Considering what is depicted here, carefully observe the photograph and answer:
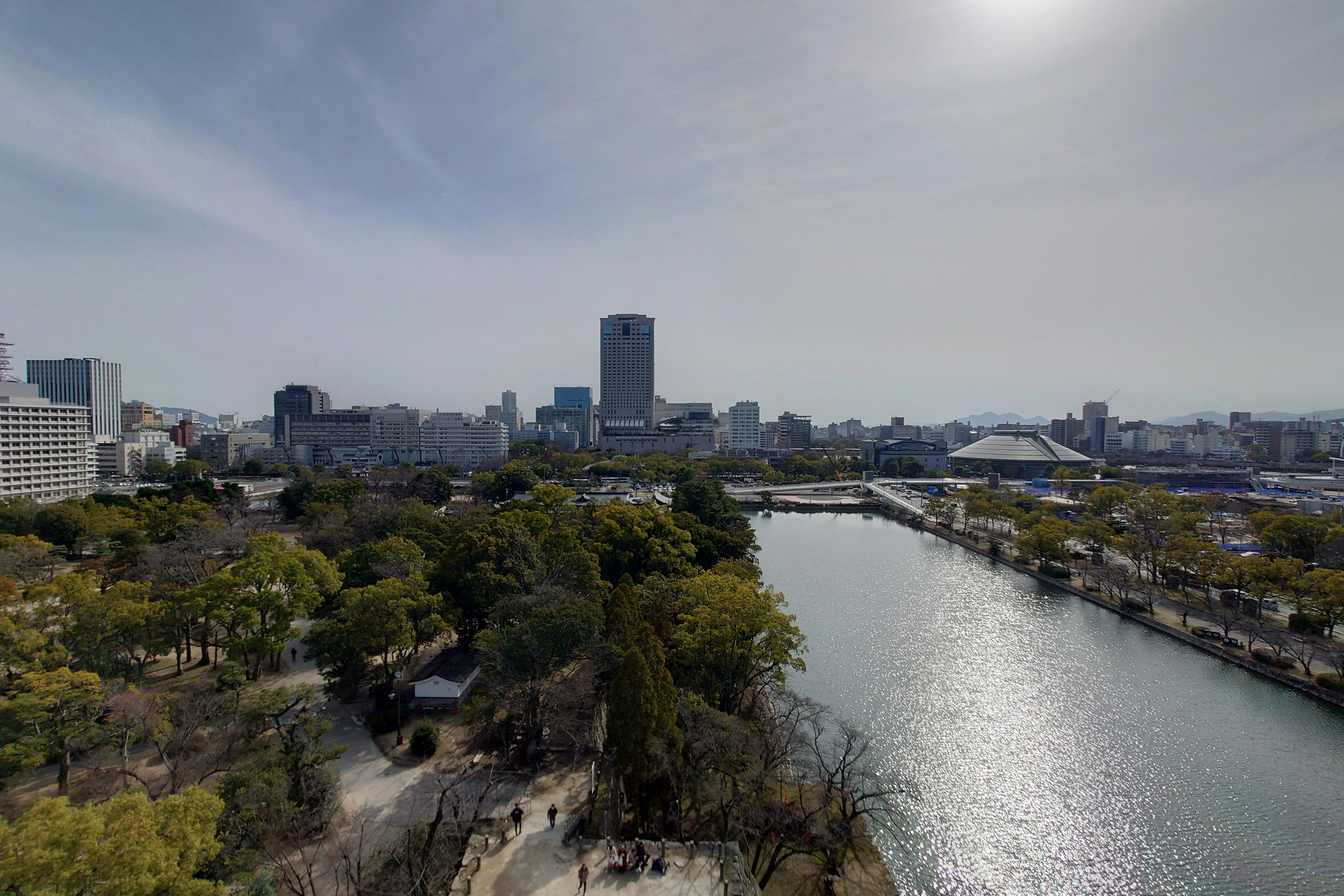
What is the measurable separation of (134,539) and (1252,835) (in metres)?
26.9

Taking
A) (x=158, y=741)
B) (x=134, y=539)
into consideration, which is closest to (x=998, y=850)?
(x=158, y=741)

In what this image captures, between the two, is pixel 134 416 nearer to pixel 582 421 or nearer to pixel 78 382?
→ pixel 78 382

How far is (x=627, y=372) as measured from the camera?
3177 inches

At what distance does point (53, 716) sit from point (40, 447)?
28.4 m

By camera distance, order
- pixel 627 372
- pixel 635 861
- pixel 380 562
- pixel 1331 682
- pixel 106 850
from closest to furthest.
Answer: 1. pixel 106 850
2. pixel 635 861
3. pixel 1331 682
4. pixel 380 562
5. pixel 627 372

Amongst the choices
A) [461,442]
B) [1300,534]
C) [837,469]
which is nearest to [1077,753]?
[1300,534]

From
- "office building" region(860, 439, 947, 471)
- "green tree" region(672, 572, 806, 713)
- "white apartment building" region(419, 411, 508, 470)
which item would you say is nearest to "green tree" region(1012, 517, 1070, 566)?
"green tree" region(672, 572, 806, 713)

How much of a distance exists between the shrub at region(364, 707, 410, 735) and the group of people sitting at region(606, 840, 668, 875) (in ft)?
16.2

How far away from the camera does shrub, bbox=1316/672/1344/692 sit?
12000mm

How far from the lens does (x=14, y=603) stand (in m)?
10.8

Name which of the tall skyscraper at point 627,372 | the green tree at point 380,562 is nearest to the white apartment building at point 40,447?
the green tree at point 380,562

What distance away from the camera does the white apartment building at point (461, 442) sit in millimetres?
65688

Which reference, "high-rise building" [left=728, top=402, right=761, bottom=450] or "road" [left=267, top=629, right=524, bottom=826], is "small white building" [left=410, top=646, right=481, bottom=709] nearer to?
"road" [left=267, top=629, right=524, bottom=826]

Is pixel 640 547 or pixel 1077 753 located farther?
pixel 640 547
